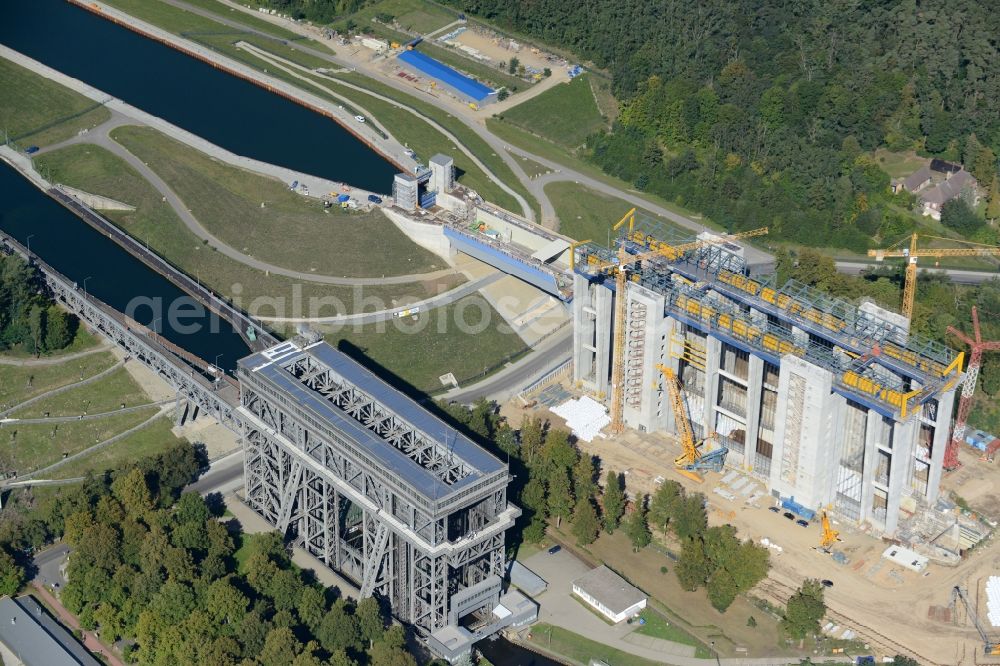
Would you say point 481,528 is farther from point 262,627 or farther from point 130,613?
point 130,613

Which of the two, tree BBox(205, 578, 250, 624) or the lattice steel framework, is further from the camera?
tree BBox(205, 578, 250, 624)

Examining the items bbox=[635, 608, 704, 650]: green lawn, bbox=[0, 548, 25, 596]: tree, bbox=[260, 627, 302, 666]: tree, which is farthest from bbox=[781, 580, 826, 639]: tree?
bbox=[0, 548, 25, 596]: tree

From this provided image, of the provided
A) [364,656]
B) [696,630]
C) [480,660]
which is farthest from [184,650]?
[696,630]

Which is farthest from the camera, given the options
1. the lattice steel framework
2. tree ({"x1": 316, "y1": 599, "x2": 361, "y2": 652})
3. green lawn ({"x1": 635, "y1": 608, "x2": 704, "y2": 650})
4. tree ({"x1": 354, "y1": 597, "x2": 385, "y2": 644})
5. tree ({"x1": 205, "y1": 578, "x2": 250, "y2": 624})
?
green lawn ({"x1": 635, "y1": 608, "x2": 704, "y2": 650})

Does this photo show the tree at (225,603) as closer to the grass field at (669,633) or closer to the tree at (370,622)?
the tree at (370,622)

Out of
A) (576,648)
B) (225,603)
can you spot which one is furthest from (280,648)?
(576,648)

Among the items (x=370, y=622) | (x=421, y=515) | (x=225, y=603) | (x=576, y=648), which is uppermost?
(x=421, y=515)

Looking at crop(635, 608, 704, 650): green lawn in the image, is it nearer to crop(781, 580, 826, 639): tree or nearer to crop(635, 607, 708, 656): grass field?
crop(635, 607, 708, 656): grass field

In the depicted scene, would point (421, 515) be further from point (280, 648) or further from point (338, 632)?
point (280, 648)
